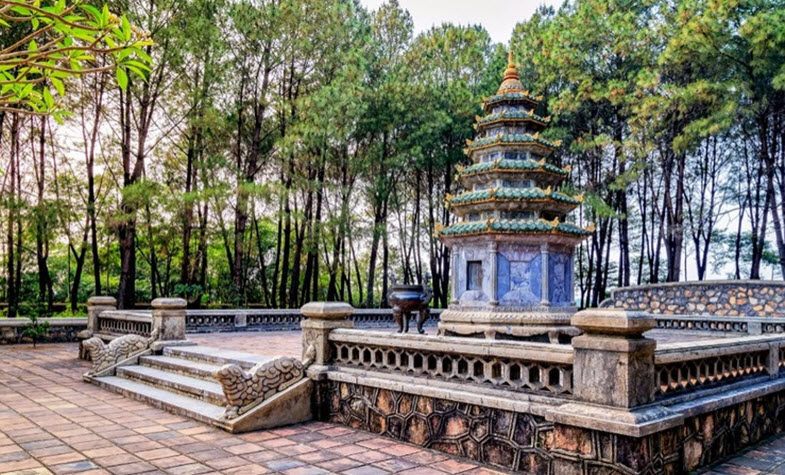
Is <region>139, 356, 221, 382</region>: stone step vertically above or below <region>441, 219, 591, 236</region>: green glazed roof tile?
below

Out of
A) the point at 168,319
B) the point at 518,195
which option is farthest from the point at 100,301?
the point at 518,195

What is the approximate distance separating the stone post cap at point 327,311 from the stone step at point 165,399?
137 centimetres

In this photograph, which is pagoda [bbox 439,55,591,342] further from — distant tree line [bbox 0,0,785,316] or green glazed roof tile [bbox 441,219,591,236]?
distant tree line [bbox 0,0,785,316]

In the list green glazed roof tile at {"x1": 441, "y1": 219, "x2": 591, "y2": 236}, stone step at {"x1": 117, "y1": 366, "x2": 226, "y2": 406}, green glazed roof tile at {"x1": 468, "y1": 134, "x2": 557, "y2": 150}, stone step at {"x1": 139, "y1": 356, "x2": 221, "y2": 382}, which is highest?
green glazed roof tile at {"x1": 468, "y1": 134, "x2": 557, "y2": 150}

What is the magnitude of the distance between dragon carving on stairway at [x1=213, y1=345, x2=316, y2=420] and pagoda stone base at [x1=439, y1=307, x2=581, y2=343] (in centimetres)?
450

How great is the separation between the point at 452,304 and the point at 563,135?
10827mm

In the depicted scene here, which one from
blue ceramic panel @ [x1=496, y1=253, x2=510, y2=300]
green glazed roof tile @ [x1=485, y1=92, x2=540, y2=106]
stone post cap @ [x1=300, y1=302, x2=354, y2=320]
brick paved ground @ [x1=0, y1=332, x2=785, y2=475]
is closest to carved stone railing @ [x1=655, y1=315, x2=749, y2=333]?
blue ceramic panel @ [x1=496, y1=253, x2=510, y2=300]

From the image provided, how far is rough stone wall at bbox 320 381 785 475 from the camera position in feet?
12.1

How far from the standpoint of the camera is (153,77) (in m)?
17.2

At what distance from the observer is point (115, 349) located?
8.65m

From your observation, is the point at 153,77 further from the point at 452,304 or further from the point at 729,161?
the point at 729,161

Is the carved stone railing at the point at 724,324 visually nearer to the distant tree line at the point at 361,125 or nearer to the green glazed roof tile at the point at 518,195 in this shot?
the distant tree line at the point at 361,125

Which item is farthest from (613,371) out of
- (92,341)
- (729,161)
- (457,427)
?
(729,161)

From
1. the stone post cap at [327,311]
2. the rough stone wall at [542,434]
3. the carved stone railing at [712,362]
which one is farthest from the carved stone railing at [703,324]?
the stone post cap at [327,311]
